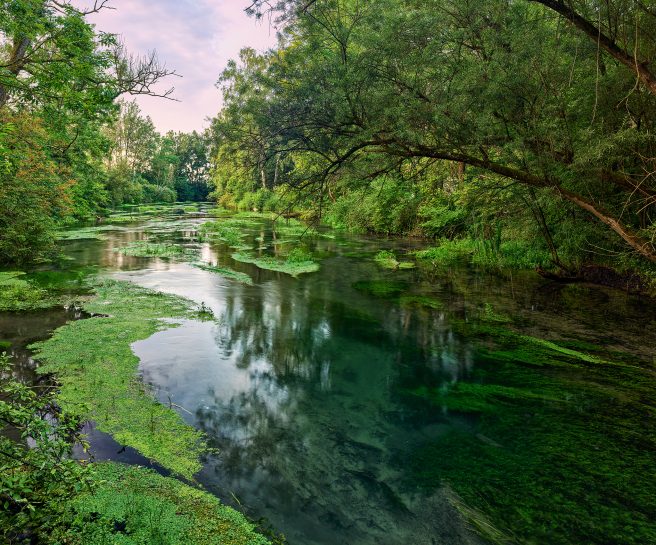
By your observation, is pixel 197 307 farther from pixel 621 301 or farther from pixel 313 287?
pixel 621 301

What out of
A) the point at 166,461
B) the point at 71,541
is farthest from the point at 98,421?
the point at 71,541

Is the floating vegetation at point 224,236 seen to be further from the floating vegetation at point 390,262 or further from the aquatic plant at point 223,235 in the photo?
the floating vegetation at point 390,262

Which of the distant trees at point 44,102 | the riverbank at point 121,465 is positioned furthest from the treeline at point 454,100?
the riverbank at point 121,465

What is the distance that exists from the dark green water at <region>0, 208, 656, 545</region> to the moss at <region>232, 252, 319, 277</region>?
3.60m

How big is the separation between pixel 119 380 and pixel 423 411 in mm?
4273

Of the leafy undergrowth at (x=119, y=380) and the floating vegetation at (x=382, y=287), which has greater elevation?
the floating vegetation at (x=382, y=287)

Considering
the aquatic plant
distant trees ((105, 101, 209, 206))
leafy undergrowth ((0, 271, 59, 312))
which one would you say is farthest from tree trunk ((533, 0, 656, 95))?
distant trees ((105, 101, 209, 206))

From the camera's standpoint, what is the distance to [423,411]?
561 centimetres

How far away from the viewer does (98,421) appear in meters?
4.89

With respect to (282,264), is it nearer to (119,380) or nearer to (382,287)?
(382,287)

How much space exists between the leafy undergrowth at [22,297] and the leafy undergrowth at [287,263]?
699 cm

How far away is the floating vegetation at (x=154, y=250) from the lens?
1743cm

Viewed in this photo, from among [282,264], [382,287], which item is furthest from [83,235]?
[382,287]

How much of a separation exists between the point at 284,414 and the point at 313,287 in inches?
288
